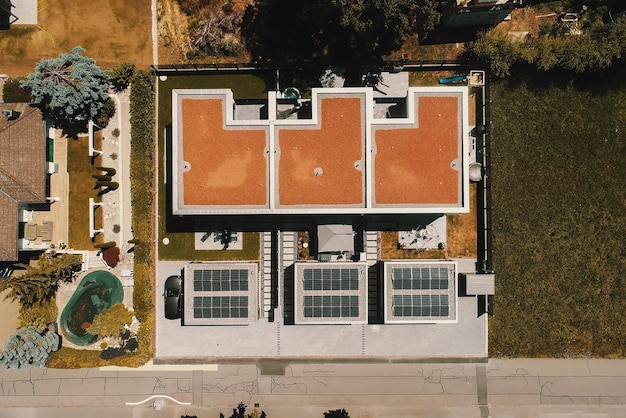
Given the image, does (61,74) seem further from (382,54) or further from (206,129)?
(382,54)

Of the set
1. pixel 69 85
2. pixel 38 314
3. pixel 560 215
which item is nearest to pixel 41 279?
pixel 38 314

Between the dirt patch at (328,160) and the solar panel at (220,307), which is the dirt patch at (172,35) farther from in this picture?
the solar panel at (220,307)

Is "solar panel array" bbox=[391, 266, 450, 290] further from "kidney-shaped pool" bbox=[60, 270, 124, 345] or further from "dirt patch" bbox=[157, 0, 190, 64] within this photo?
"dirt patch" bbox=[157, 0, 190, 64]

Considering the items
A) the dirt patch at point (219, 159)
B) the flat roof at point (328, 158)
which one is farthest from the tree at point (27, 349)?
the dirt patch at point (219, 159)

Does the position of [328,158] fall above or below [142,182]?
above

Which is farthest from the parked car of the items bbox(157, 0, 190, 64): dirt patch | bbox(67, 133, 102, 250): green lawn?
bbox(157, 0, 190, 64): dirt patch

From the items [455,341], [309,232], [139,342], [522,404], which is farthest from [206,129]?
[522,404]

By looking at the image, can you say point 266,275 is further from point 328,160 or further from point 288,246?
point 328,160

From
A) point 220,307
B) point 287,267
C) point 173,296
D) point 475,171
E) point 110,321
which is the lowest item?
point 110,321
